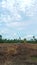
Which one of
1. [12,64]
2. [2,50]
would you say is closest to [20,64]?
[12,64]

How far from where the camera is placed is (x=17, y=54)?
10.6 meters

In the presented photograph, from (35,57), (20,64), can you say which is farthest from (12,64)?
(35,57)

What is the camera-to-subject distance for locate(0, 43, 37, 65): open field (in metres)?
10.4

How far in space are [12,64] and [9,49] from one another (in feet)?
2.29

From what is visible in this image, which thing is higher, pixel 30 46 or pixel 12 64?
pixel 30 46

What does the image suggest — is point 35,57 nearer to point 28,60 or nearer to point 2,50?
point 28,60

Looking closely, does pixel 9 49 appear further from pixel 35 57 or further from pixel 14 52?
pixel 35 57

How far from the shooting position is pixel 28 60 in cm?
1067

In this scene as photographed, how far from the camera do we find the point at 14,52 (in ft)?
34.7

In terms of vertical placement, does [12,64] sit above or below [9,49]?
below

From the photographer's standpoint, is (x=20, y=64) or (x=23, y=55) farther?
(x=23, y=55)

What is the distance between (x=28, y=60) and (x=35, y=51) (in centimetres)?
55

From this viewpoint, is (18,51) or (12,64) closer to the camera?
(12,64)

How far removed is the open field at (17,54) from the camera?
10.4 metres
